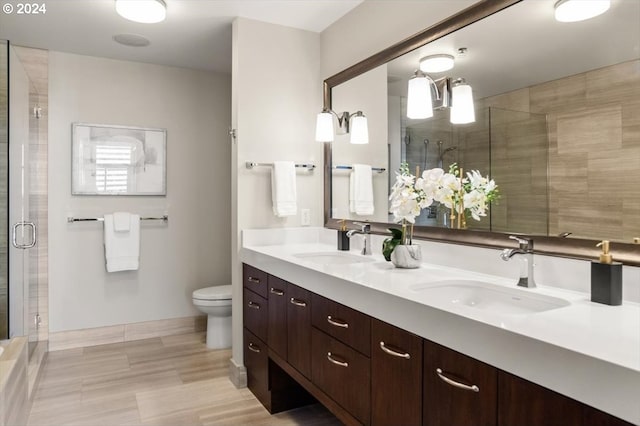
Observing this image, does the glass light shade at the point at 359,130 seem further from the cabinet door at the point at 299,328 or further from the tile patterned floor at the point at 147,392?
the tile patterned floor at the point at 147,392

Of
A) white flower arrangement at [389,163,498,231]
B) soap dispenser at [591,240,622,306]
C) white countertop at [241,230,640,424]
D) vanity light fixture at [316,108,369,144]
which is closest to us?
white countertop at [241,230,640,424]

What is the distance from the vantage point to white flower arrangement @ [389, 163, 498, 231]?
183cm

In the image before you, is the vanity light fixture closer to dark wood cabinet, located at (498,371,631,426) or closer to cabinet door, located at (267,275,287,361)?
cabinet door, located at (267,275,287,361)

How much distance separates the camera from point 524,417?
3.20 feet

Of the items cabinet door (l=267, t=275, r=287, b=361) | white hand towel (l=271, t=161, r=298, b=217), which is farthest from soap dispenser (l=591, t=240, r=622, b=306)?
white hand towel (l=271, t=161, r=298, b=217)

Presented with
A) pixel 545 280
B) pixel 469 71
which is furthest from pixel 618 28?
pixel 545 280

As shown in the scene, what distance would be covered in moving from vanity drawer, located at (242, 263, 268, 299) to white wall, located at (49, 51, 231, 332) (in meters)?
1.35

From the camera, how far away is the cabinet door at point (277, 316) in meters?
2.17

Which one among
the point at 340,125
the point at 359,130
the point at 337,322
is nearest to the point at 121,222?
the point at 340,125

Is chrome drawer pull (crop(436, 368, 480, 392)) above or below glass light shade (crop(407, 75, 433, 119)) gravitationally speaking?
below

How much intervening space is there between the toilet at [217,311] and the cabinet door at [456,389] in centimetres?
235

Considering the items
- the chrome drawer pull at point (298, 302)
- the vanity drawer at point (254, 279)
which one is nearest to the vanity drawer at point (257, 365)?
the vanity drawer at point (254, 279)

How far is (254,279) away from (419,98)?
4.59 feet

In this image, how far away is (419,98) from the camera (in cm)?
211
